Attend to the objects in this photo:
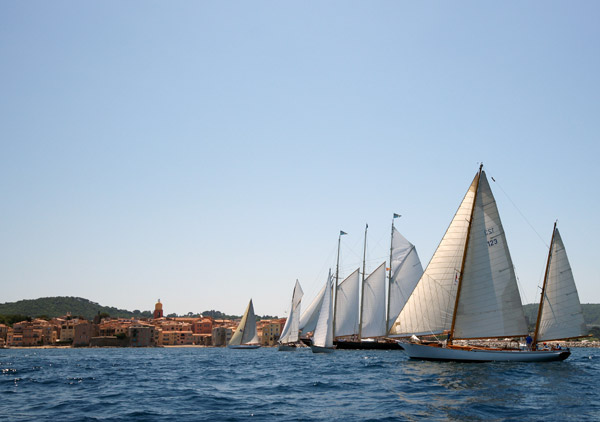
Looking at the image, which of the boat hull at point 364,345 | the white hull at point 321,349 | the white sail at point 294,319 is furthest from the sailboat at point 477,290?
the white sail at point 294,319

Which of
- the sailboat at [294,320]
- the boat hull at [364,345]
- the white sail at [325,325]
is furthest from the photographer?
the sailboat at [294,320]

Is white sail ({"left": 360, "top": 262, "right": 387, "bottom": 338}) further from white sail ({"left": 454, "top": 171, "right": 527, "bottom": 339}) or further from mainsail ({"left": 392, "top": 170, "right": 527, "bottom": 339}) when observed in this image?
white sail ({"left": 454, "top": 171, "right": 527, "bottom": 339})

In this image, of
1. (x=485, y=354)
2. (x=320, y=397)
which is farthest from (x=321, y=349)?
(x=320, y=397)

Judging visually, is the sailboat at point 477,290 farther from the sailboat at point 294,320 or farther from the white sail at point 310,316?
the sailboat at point 294,320

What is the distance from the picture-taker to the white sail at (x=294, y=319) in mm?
95188

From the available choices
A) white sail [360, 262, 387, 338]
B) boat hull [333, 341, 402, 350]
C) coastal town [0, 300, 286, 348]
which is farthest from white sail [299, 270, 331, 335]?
coastal town [0, 300, 286, 348]

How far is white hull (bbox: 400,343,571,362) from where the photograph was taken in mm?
42156

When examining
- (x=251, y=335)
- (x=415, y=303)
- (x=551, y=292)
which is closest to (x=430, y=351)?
(x=415, y=303)

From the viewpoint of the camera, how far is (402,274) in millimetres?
90125

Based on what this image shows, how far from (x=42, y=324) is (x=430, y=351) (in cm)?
16340

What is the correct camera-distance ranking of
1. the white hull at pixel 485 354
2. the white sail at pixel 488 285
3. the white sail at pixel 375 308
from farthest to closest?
the white sail at pixel 375 308
the white hull at pixel 485 354
the white sail at pixel 488 285

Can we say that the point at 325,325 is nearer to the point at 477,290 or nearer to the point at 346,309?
the point at 346,309

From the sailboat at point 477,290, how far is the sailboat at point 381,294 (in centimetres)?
4408

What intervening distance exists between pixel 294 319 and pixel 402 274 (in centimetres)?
2129
